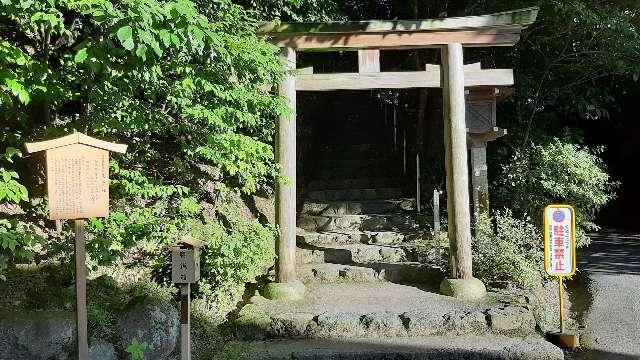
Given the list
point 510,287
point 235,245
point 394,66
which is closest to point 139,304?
point 235,245

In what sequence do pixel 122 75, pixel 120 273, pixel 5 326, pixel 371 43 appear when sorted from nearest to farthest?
pixel 5 326, pixel 122 75, pixel 120 273, pixel 371 43

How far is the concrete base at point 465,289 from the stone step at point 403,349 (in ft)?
3.09

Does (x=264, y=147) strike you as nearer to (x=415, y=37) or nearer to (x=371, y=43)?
(x=371, y=43)

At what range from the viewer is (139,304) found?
4617 millimetres

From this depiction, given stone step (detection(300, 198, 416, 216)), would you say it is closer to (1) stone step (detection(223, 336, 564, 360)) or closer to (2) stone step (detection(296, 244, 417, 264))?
(2) stone step (detection(296, 244, 417, 264))

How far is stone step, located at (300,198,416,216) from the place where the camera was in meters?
9.45

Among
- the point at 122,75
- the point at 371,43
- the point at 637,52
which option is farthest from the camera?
the point at 637,52

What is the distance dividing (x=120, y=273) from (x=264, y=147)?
208cm

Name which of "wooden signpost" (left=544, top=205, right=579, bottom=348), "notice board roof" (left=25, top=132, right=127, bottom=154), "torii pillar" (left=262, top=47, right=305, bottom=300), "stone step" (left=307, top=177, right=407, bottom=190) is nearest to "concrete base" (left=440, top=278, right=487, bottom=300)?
"wooden signpost" (left=544, top=205, right=579, bottom=348)

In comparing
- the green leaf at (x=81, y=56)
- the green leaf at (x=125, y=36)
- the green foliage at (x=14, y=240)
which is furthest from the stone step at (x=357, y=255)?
the green leaf at (x=125, y=36)

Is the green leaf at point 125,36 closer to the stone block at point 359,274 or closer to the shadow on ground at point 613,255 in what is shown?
the stone block at point 359,274

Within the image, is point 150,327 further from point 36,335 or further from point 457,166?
point 457,166

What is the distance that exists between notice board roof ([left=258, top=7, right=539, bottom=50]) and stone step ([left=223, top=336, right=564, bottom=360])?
11.3 feet

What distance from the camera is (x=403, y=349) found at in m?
4.88
